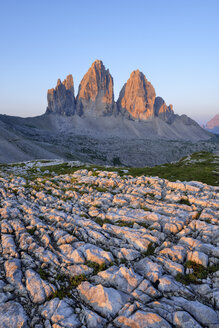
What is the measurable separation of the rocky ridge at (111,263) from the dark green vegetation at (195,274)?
41 millimetres

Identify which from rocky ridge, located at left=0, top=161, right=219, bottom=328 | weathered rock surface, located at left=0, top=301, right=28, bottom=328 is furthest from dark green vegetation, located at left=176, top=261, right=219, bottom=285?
weathered rock surface, located at left=0, top=301, right=28, bottom=328

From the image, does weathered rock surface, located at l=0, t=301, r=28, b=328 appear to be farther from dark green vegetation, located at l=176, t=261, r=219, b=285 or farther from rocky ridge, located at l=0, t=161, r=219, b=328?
dark green vegetation, located at l=176, t=261, r=219, b=285

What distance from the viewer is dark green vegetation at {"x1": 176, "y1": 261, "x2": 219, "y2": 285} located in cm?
748

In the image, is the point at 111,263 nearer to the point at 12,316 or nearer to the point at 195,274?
the point at 195,274

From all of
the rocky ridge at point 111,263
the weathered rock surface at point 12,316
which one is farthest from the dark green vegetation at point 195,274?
the weathered rock surface at point 12,316

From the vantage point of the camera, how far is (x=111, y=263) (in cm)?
848

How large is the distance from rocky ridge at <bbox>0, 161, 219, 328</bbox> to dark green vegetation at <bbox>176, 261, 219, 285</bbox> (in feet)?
0.13

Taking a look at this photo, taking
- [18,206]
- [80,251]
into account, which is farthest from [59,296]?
[18,206]

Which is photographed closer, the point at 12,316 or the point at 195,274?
the point at 12,316

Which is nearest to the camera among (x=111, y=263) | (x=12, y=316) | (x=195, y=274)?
(x=12, y=316)

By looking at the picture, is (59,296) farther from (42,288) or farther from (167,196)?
(167,196)

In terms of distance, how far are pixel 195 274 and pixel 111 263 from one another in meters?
3.71

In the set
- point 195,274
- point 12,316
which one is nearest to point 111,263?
point 195,274

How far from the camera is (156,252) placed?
9.30 m
